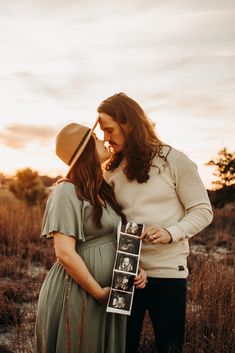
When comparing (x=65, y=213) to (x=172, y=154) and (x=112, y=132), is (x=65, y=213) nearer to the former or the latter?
(x=112, y=132)

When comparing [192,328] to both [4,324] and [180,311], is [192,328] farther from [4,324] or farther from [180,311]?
[4,324]

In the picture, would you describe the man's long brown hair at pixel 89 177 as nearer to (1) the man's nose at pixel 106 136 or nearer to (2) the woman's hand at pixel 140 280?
(1) the man's nose at pixel 106 136

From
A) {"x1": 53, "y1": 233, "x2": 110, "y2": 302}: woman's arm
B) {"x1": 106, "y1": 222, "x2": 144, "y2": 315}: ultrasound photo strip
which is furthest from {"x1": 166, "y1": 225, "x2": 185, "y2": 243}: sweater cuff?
{"x1": 53, "y1": 233, "x2": 110, "y2": 302}: woman's arm

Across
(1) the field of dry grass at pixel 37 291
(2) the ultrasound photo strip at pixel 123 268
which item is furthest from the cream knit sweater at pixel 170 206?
(1) the field of dry grass at pixel 37 291

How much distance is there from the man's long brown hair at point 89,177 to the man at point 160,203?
0.84 ft

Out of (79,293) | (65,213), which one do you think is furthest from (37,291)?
(65,213)

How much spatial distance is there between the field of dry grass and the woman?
55 centimetres

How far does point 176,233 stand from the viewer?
261cm

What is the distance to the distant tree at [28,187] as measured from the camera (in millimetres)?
22125

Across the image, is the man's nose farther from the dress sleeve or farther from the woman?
the dress sleeve

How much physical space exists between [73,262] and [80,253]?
18 centimetres

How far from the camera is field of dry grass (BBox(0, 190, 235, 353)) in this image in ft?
12.1

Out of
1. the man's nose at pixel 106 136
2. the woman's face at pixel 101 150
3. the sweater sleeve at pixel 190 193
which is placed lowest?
the sweater sleeve at pixel 190 193

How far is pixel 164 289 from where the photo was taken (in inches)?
106
